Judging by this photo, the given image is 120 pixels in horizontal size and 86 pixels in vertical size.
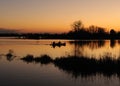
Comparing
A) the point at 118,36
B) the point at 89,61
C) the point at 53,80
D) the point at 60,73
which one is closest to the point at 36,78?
the point at 53,80

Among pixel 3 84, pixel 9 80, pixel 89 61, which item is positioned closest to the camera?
pixel 3 84

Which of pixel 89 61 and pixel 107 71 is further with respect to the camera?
pixel 89 61

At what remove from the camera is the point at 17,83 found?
16844 millimetres

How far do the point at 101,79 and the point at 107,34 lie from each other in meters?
139

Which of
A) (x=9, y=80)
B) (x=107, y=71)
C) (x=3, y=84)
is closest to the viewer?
(x=3, y=84)

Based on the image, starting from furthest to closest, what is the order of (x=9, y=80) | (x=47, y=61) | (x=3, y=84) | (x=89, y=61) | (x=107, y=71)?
1. (x=47, y=61)
2. (x=89, y=61)
3. (x=107, y=71)
4. (x=9, y=80)
5. (x=3, y=84)

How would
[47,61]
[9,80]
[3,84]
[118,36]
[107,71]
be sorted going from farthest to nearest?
1. [118,36]
2. [47,61]
3. [107,71]
4. [9,80]
5. [3,84]

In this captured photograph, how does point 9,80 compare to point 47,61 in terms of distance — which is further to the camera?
point 47,61

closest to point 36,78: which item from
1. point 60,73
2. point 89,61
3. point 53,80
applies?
point 53,80

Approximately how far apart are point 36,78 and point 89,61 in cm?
714

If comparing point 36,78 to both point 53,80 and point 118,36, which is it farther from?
point 118,36

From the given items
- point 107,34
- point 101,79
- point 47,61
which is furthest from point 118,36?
point 101,79

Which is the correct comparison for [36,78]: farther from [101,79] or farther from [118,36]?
[118,36]

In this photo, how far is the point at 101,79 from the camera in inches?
723
